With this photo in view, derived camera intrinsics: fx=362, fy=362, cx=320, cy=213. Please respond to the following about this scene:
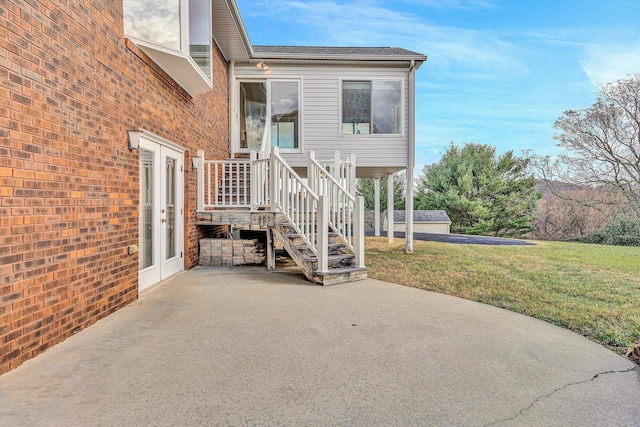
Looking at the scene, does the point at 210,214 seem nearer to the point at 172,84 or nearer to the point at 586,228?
the point at 172,84

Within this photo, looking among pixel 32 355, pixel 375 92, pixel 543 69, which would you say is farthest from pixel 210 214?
pixel 543 69

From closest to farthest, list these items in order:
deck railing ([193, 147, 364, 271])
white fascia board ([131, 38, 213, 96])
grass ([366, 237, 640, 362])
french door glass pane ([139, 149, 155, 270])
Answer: grass ([366, 237, 640, 362]), white fascia board ([131, 38, 213, 96]), french door glass pane ([139, 149, 155, 270]), deck railing ([193, 147, 364, 271])

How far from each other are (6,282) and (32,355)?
2.00ft

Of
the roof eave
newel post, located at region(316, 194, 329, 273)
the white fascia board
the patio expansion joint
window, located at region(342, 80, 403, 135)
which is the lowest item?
the patio expansion joint

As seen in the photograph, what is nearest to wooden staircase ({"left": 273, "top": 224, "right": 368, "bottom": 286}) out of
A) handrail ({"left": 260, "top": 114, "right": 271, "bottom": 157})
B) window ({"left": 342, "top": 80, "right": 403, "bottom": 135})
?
handrail ({"left": 260, "top": 114, "right": 271, "bottom": 157})

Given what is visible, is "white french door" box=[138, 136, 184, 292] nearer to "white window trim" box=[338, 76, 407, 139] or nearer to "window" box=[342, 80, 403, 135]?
"white window trim" box=[338, 76, 407, 139]

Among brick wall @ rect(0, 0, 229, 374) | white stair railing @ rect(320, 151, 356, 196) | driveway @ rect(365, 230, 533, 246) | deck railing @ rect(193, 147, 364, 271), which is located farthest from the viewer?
driveway @ rect(365, 230, 533, 246)

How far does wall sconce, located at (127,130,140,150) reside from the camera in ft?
13.8

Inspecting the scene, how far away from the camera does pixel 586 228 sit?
1561 cm

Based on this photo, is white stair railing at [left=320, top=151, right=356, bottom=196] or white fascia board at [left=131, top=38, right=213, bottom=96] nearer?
white fascia board at [left=131, top=38, right=213, bottom=96]

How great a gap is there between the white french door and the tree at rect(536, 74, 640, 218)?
1584 cm

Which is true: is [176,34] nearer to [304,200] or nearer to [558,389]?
[304,200]

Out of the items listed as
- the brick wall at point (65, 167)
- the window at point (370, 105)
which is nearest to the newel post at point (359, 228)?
the brick wall at point (65, 167)

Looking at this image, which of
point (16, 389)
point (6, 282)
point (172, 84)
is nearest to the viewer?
point (16, 389)
